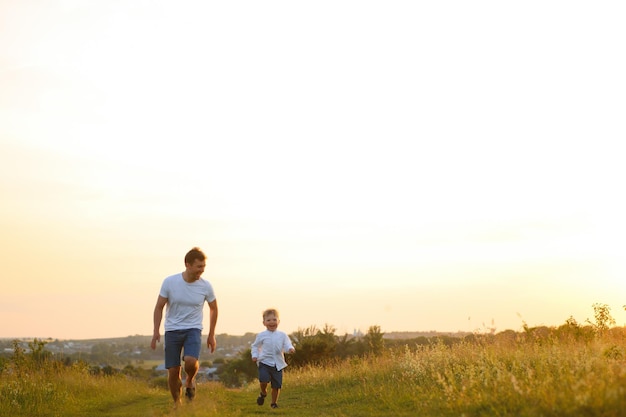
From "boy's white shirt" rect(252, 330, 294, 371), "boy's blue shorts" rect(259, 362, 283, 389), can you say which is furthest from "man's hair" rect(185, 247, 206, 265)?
"boy's blue shorts" rect(259, 362, 283, 389)

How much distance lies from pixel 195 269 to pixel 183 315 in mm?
838

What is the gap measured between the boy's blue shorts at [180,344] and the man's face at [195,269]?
0.95m

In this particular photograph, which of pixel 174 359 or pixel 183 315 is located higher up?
pixel 183 315

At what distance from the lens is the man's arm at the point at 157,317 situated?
1224 cm

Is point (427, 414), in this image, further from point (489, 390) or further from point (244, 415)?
point (244, 415)

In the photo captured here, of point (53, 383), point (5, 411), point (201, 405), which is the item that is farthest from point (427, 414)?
point (53, 383)

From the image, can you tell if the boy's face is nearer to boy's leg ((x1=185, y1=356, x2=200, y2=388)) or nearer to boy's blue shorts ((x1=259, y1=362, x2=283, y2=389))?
boy's blue shorts ((x1=259, y1=362, x2=283, y2=389))

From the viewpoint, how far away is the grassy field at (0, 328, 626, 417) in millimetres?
8930

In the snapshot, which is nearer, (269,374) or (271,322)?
(269,374)

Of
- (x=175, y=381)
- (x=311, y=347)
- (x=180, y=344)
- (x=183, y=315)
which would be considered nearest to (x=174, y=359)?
(x=180, y=344)

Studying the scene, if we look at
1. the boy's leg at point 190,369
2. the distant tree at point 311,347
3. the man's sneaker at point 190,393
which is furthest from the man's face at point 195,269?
the distant tree at point 311,347

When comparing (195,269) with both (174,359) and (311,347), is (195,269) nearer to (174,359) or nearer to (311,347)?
(174,359)

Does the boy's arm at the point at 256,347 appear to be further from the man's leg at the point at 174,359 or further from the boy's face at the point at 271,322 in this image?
the man's leg at the point at 174,359

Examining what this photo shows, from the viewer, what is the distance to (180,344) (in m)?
12.4
